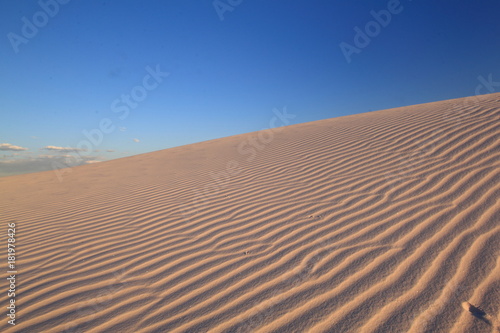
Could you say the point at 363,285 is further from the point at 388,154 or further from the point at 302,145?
the point at 302,145

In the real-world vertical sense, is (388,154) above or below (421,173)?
above

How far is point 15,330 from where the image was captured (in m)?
1.75

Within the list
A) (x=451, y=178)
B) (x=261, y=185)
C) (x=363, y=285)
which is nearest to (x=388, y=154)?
(x=451, y=178)

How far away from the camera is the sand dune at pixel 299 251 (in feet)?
5.15

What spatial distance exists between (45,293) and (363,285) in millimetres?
2754

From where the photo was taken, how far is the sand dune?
5.15 ft

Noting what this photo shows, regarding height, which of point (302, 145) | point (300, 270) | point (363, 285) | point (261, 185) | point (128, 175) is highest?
point (128, 175)

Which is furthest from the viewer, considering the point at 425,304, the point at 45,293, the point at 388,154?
the point at 388,154

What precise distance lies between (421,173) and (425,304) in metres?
2.12

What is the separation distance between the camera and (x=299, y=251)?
2.23 metres

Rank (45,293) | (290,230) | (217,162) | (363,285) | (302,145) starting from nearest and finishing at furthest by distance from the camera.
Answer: (363,285) → (45,293) → (290,230) → (302,145) → (217,162)

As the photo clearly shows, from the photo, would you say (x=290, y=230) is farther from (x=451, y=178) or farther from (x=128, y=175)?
(x=128, y=175)

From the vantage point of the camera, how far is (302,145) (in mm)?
6242

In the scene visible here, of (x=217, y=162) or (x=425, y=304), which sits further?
(x=217, y=162)
